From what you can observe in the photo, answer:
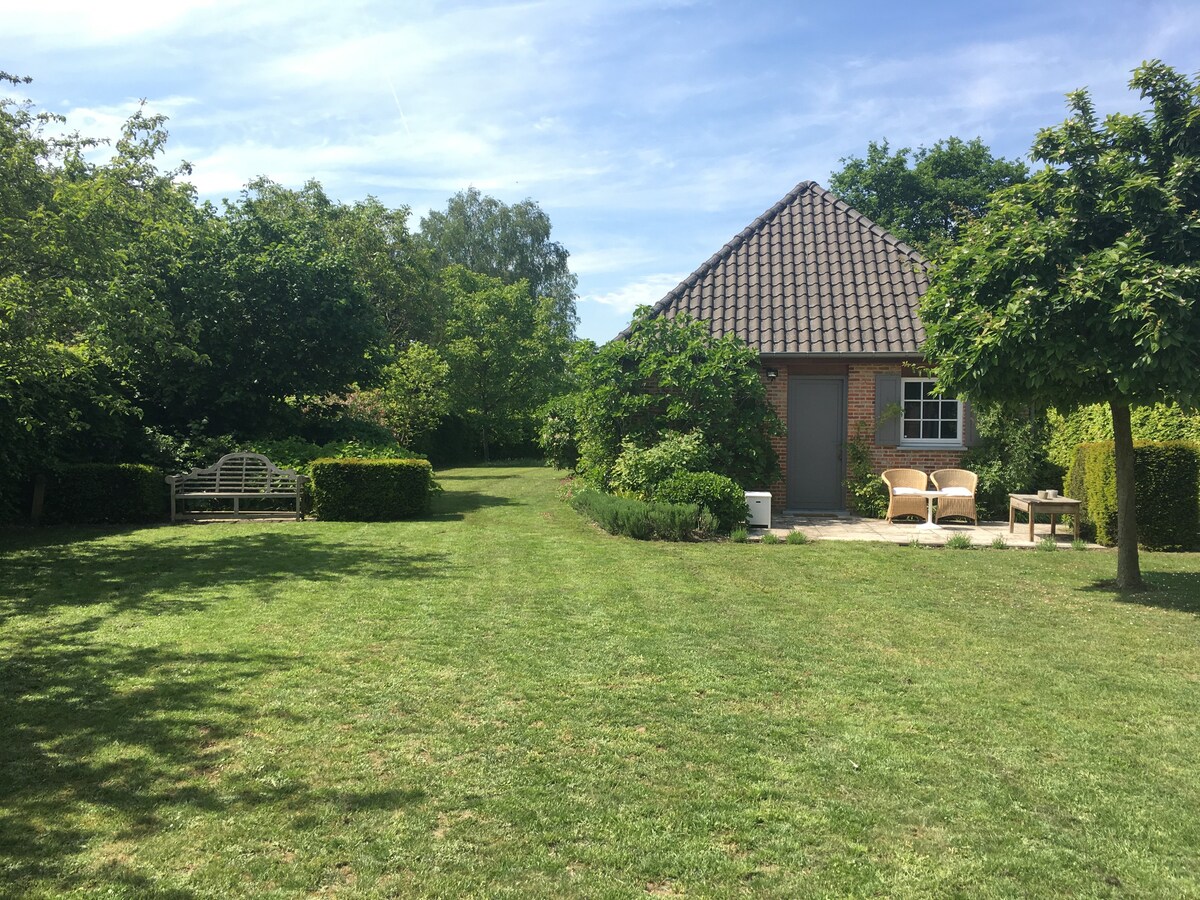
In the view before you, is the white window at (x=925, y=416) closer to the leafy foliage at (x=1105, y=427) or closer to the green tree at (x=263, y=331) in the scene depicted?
the leafy foliage at (x=1105, y=427)

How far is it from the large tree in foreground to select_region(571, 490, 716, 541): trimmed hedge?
13.5ft

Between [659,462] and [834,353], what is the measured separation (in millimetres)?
3868

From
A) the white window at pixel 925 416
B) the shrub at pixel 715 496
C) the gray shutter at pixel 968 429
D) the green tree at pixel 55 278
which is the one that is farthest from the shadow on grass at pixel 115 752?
the gray shutter at pixel 968 429

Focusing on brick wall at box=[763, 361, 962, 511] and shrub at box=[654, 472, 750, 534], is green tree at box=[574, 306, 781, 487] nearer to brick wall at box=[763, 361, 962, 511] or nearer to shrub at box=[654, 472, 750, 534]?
brick wall at box=[763, 361, 962, 511]

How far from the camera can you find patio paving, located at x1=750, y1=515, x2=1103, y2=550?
1166 centimetres

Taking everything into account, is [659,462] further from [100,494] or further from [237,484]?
[100,494]

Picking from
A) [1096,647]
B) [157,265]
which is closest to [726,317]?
[1096,647]

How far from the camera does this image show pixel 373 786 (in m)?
3.84

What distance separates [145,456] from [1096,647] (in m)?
15.1

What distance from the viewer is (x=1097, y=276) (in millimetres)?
7402

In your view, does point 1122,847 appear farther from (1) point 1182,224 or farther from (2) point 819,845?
(1) point 1182,224

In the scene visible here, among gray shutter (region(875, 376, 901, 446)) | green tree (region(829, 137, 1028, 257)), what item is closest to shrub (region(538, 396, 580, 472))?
gray shutter (region(875, 376, 901, 446))

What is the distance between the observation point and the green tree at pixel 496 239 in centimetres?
4784

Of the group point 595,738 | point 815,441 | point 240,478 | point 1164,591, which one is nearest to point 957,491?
point 815,441
